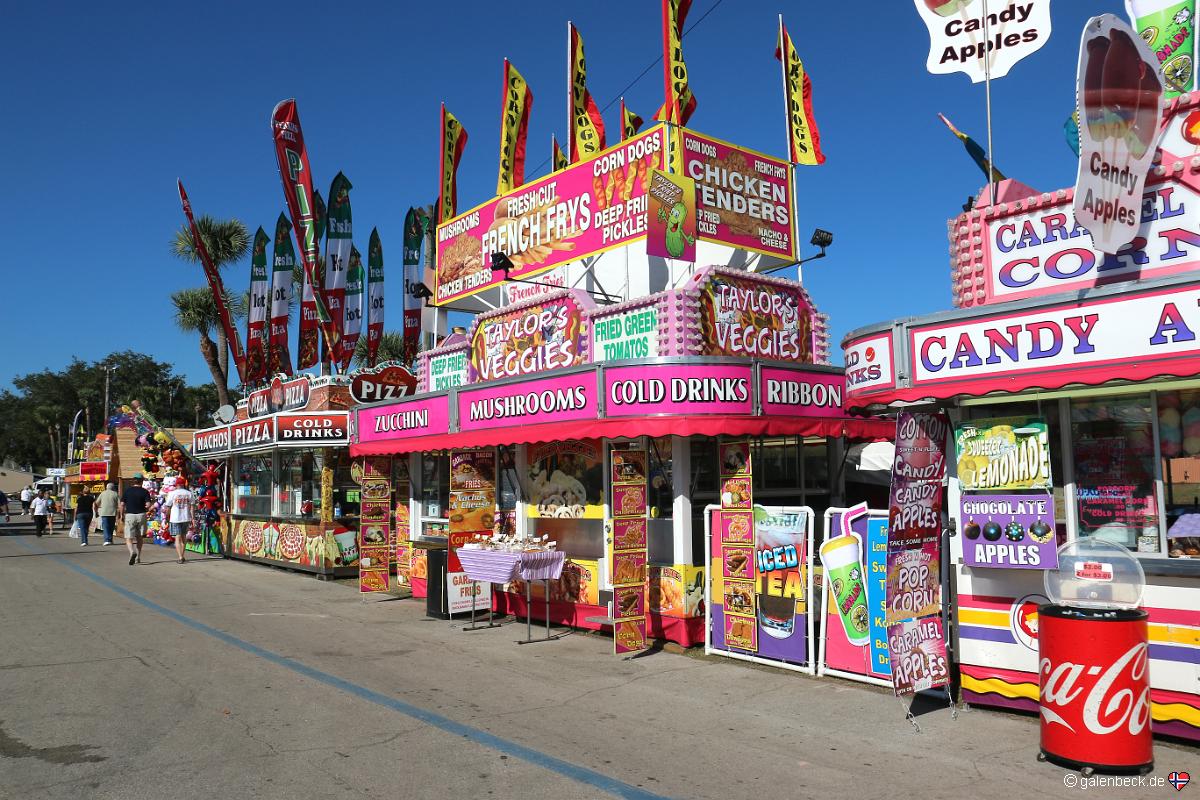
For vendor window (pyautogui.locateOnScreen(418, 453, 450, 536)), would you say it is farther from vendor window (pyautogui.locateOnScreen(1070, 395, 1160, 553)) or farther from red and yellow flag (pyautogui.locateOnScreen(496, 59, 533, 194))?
vendor window (pyautogui.locateOnScreen(1070, 395, 1160, 553))

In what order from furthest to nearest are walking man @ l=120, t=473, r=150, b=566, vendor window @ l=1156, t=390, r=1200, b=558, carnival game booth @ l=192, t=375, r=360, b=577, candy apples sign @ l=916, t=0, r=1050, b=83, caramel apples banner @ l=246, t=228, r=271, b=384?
1. caramel apples banner @ l=246, t=228, r=271, b=384
2. walking man @ l=120, t=473, r=150, b=566
3. carnival game booth @ l=192, t=375, r=360, b=577
4. candy apples sign @ l=916, t=0, r=1050, b=83
5. vendor window @ l=1156, t=390, r=1200, b=558

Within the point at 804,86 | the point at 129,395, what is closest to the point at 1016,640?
the point at 804,86

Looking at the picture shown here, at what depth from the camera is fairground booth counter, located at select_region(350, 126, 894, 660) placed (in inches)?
375

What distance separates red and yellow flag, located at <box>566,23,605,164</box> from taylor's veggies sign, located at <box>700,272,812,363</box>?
4.39 m

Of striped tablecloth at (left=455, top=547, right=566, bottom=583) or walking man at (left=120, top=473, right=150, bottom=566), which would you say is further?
walking man at (left=120, top=473, right=150, bottom=566)

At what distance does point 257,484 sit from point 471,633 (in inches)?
487

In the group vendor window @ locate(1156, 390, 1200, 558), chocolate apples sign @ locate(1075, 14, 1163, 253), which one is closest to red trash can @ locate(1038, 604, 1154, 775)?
vendor window @ locate(1156, 390, 1200, 558)

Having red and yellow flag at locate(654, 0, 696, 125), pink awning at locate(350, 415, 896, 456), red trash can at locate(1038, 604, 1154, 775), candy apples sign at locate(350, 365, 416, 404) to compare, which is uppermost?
red and yellow flag at locate(654, 0, 696, 125)

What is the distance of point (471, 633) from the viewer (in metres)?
10.9

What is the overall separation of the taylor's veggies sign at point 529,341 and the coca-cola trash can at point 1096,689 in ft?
22.8

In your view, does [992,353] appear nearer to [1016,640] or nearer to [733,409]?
[1016,640]

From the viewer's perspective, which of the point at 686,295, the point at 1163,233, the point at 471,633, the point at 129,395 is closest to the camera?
the point at 1163,233

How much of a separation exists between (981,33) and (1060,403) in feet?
11.9

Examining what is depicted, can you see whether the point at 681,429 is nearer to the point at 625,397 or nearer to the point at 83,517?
the point at 625,397
